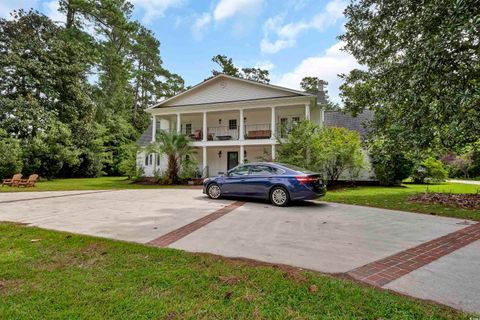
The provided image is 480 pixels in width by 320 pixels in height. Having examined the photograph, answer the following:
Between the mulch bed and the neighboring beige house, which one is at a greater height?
the neighboring beige house

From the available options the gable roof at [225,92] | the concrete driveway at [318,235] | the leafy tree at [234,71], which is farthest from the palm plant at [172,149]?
the leafy tree at [234,71]

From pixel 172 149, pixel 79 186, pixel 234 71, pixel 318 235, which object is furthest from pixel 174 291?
pixel 234 71

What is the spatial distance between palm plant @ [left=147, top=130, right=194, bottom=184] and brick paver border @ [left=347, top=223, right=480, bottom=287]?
16.1 metres

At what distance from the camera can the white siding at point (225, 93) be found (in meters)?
20.5

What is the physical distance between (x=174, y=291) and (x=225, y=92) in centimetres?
1961

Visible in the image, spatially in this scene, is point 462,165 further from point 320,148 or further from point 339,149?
point 320,148

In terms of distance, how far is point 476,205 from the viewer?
937 cm

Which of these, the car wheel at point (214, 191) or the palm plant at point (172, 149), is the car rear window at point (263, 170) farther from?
the palm plant at point (172, 149)

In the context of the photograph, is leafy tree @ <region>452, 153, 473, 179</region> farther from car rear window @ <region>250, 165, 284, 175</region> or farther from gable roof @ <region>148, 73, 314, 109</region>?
car rear window @ <region>250, 165, 284, 175</region>

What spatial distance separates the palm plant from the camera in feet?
62.2

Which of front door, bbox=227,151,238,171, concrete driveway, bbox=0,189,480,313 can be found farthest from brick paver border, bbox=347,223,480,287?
front door, bbox=227,151,238,171

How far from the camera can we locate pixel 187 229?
599 cm

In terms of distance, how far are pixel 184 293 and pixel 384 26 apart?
39.2 ft

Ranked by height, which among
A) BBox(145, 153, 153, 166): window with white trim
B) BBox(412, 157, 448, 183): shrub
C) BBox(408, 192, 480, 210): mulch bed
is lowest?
BBox(408, 192, 480, 210): mulch bed
